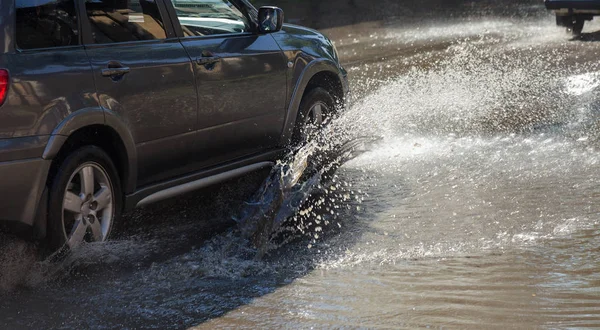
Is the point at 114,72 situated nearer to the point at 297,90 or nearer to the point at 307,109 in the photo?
the point at 297,90

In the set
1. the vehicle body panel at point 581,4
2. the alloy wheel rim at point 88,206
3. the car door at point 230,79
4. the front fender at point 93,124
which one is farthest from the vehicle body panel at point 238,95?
the vehicle body panel at point 581,4

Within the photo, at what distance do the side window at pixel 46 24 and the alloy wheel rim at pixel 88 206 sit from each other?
0.71 metres

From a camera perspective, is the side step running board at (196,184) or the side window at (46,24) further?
the side step running board at (196,184)

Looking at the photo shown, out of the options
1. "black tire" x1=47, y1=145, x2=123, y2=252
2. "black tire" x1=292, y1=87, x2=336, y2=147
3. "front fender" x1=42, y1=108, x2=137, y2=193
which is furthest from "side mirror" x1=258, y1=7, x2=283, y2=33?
"black tire" x1=47, y1=145, x2=123, y2=252

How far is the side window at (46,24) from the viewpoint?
5.80 meters

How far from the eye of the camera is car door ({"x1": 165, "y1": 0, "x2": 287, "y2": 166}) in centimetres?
699

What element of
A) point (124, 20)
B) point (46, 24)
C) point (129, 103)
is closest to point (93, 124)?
point (129, 103)

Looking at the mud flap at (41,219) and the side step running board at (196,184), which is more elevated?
the mud flap at (41,219)

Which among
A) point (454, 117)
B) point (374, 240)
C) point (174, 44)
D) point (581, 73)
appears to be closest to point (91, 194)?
point (174, 44)

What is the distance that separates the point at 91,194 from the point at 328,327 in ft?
6.17

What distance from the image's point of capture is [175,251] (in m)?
6.51

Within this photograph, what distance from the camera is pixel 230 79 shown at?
7188mm

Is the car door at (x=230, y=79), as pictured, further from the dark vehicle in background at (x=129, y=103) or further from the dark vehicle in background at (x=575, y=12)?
the dark vehicle in background at (x=575, y=12)

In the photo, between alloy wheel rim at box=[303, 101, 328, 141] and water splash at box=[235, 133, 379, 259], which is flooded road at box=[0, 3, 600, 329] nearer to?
water splash at box=[235, 133, 379, 259]
